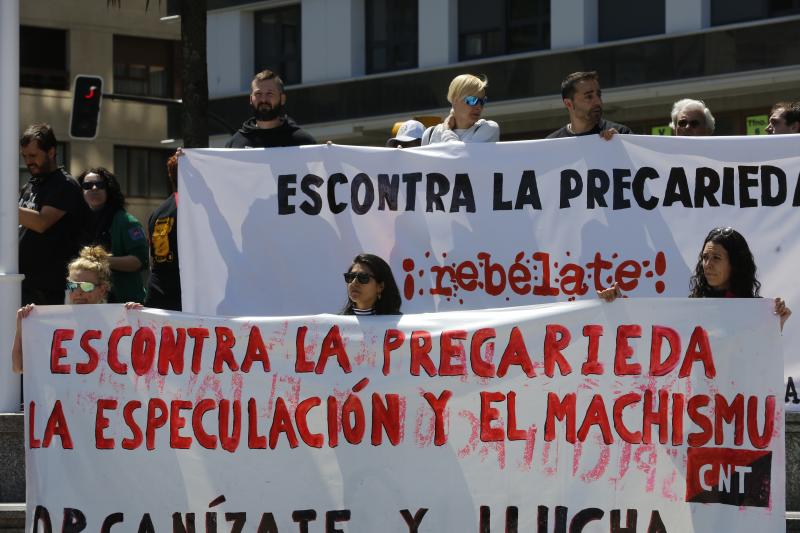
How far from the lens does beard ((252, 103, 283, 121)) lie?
7.65m

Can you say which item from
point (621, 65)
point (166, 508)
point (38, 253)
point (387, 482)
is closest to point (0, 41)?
point (38, 253)

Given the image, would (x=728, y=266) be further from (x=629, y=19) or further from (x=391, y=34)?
(x=391, y=34)

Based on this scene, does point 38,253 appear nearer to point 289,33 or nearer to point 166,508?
point 166,508

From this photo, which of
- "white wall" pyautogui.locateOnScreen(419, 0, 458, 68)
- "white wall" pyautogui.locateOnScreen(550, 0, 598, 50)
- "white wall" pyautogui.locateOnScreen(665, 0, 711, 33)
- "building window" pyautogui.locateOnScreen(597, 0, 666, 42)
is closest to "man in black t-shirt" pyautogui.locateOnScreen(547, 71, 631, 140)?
"white wall" pyautogui.locateOnScreen(665, 0, 711, 33)

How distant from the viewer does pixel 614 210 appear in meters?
7.24

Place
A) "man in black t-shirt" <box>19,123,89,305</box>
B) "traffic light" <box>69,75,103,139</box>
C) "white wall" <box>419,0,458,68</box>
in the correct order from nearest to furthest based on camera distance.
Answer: "man in black t-shirt" <box>19,123,89,305</box> < "traffic light" <box>69,75,103,139</box> < "white wall" <box>419,0,458,68</box>

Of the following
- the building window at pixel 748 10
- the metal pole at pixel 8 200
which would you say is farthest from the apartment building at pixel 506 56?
the metal pole at pixel 8 200

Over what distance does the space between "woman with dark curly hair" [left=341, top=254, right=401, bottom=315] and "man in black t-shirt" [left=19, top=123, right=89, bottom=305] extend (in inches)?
78.5

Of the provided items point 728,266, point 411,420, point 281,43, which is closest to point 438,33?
point 281,43

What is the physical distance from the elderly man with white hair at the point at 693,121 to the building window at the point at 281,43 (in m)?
20.6

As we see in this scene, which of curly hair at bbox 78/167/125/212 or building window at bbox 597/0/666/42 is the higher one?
building window at bbox 597/0/666/42

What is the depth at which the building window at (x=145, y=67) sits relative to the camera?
3709cm

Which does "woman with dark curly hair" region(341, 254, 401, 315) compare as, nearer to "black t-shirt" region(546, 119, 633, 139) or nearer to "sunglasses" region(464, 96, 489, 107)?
"sunglasses" region(464, 96, 489, 107)

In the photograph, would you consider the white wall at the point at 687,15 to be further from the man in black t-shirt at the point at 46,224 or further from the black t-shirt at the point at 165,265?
the man in black t-shirt at the point at 46,224
